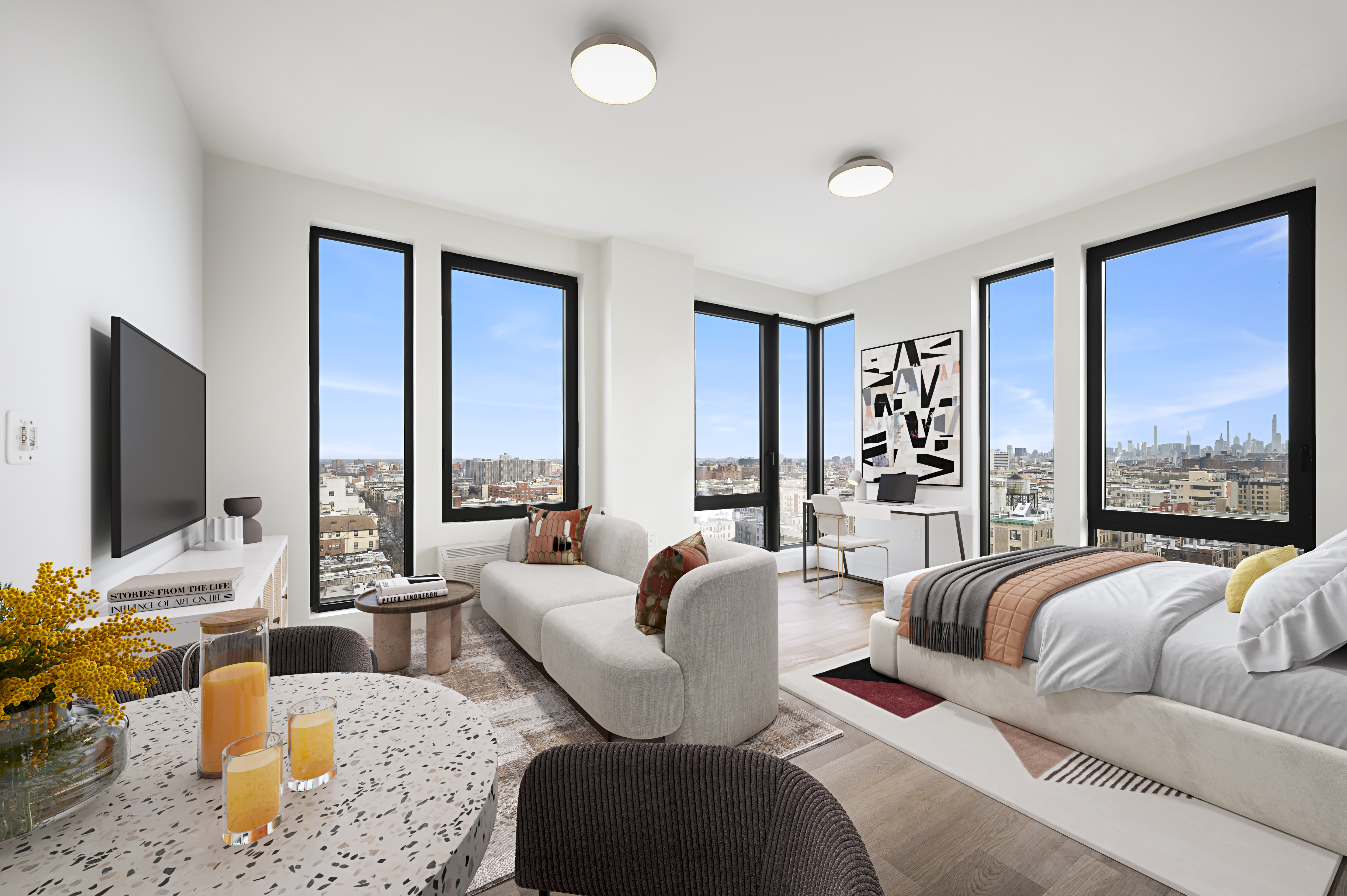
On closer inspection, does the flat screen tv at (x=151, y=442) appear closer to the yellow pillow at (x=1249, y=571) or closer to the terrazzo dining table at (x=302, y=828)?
the terrazzo dining table at (x=302, y=828)

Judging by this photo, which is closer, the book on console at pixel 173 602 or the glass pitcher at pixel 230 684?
the glass pitcher at pixel 230 684

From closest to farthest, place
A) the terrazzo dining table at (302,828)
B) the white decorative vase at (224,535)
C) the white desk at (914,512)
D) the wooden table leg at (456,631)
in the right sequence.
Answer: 1. the terrazzo dining table at (302,828)
2. the white decorative vase at (224,535)
3. the wooden table leg at (456,631)
4. the white desk at (914,512)

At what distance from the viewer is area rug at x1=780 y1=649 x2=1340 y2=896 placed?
1625 millimetres

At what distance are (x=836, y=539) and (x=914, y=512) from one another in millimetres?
651

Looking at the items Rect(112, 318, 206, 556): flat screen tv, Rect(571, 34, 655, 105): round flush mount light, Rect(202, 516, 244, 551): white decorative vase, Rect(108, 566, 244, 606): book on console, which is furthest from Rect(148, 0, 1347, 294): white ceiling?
Rect(108, 566, 244, 606): book on console

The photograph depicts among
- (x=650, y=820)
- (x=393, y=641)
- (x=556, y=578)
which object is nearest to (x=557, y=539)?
(x=556, y=578)

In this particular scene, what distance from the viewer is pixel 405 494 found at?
3.96 meters

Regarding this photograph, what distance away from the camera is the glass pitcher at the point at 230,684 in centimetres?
80

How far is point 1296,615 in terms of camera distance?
186 centimetres

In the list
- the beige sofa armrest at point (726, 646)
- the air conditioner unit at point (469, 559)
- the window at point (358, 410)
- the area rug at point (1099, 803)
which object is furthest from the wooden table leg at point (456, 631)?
the area rug at point (1099, 803)

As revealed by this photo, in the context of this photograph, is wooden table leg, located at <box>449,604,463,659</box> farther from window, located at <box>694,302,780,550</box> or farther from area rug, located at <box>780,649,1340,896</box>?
window, located at <box>694,302,780,550</box>

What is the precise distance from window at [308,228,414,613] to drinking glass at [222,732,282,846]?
3250 mm

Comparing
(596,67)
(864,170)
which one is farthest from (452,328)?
(864,170)

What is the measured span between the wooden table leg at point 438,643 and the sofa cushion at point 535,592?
0.34 metres
